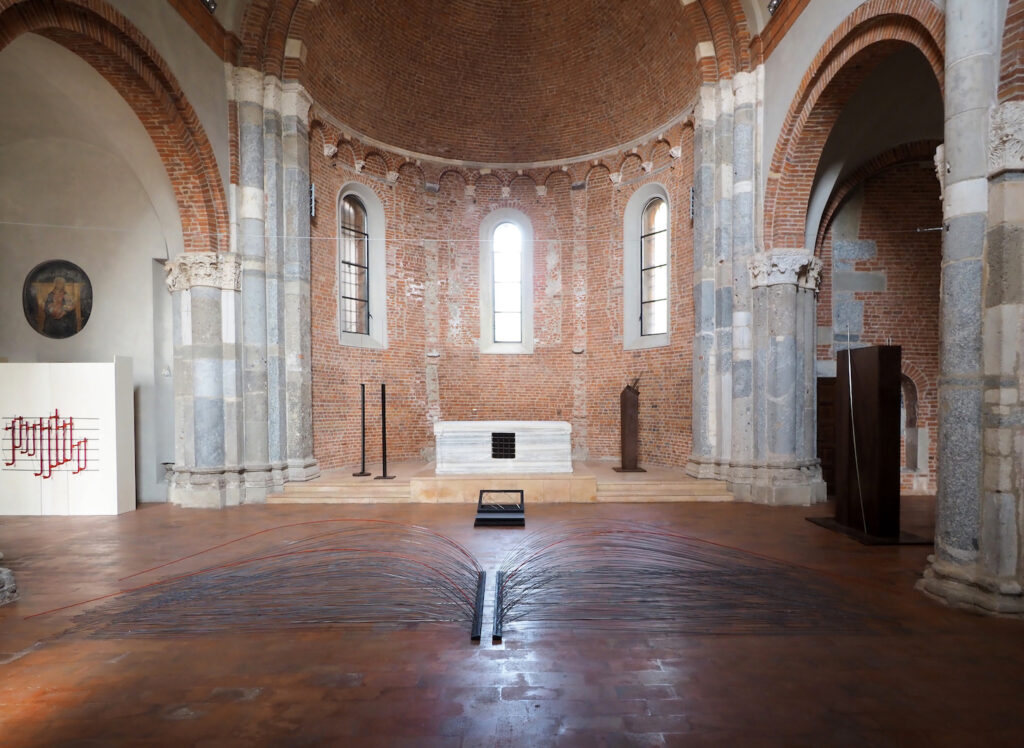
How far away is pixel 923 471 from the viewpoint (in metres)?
10.1

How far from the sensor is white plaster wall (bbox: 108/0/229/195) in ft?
24.2

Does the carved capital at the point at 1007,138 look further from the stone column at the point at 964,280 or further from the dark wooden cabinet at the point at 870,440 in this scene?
the dark wooden cabinet at the point at 870,440

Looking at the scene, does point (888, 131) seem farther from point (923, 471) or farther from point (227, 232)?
point (227, 232)

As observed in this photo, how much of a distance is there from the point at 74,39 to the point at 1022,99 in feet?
30.5

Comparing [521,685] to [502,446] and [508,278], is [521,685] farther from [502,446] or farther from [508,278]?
[508,278]

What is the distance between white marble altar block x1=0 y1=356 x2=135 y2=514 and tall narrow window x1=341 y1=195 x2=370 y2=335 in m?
4.34

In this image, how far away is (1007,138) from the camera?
4.29m

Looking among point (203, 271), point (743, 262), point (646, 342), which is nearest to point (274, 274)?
point (203, 271)

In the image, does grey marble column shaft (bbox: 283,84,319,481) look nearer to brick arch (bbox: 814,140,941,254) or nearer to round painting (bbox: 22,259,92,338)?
round painting (bbox: 22,259,92,338)

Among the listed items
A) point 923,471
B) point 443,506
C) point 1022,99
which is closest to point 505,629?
point 443,506

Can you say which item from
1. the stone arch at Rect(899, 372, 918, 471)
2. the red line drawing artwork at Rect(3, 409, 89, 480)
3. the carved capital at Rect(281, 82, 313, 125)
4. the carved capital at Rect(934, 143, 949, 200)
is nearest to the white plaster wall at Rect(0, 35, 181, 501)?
the red line drawing artwork at Rect(3, 409, 89, 480)

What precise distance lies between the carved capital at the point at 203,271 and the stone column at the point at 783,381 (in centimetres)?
802

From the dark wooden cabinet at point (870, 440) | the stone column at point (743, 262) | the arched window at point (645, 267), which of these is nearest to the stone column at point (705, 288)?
the stone column at point (743, 262)

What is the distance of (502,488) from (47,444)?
21.2ft
